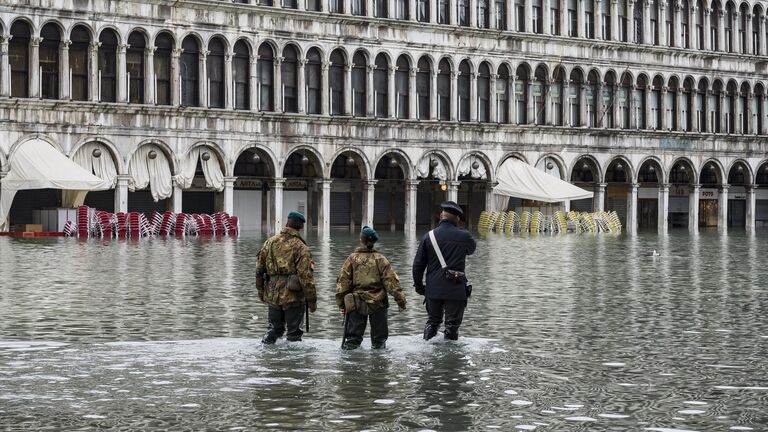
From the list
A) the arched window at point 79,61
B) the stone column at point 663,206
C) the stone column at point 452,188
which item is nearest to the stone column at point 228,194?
the arched window at point 79,61

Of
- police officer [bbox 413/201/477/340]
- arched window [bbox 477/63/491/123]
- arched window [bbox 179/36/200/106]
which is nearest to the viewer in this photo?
police officer [bbox 413/201/477/340]

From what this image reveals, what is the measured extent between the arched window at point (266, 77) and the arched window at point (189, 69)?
269cm

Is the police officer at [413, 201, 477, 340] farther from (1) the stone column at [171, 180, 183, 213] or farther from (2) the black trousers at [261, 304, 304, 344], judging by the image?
(1) the stone column at [171, 180, 183, 213]

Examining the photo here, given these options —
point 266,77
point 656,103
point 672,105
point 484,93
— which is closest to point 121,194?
point 266,77

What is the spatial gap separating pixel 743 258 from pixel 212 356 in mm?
22380

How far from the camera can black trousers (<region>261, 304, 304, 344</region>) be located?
515 inches

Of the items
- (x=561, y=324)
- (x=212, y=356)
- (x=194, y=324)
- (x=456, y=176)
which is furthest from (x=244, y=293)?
(x=456, y=176)

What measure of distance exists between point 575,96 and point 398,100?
9973 millimetres

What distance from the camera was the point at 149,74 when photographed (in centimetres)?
4944

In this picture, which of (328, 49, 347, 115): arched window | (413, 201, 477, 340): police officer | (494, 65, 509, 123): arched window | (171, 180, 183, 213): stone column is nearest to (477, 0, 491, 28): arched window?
(494, 65, 509, 123): arched window

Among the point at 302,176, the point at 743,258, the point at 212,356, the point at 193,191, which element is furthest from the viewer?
the point at 302,176

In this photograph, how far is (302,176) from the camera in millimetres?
56500

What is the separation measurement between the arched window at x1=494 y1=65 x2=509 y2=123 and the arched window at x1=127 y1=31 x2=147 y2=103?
1686 cm

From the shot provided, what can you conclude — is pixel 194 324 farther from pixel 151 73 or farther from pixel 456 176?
pixel 456 176
